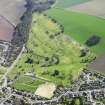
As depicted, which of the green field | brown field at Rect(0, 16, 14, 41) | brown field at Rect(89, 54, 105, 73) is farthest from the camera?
brown field at Rect(0, 16, 14, 41)

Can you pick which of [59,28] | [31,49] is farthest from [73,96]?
[59,28]

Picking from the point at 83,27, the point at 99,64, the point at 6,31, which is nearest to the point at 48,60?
the point at 99,64

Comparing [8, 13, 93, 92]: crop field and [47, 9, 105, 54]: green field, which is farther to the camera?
[47, 9, 105, 54]: green field

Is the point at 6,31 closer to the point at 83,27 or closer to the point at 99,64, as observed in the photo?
the point at 83,27

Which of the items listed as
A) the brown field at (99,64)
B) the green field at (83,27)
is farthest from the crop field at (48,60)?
the green field at (83,27)

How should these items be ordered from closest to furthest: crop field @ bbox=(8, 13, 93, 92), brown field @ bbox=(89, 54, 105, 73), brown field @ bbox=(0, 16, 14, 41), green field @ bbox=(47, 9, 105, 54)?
1. crop field @ bbox=(8, 13, 93, 92)
2. brown field @ bbox=(89, 54, 105, 73)
3. green field @ bbox=(47, 9, 105, 54)
4. brown field @ bbox=(0, 16, 14, 41)

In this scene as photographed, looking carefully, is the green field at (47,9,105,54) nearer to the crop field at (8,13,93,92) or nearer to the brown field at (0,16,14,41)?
the crop field at (8,13,93,92)

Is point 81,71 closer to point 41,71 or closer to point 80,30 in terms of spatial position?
point 41,71

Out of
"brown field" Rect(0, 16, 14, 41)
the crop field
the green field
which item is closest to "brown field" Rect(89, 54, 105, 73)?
the crop field
